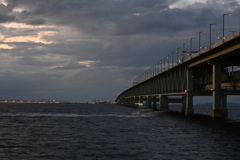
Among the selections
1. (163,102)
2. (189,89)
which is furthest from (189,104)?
(163,102)

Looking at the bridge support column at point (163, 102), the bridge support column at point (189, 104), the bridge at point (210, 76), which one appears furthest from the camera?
the bridge support column at point (163, 102)

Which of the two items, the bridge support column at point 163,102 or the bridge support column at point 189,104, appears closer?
the bridge support column at point 189,104

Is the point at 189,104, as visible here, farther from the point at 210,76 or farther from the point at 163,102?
the point at 163,102

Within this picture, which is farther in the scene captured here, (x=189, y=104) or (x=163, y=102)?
(x=163, y=102)

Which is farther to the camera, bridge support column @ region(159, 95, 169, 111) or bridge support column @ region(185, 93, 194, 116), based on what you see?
bridge support column @ region(159, 95, 169, 111)

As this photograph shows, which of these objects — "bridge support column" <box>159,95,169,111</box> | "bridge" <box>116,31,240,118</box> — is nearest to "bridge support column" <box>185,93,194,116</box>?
"bridge" <box>116,31,240,118</box>

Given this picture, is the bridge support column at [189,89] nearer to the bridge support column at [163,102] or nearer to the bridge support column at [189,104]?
the bridge support column at [189,104]

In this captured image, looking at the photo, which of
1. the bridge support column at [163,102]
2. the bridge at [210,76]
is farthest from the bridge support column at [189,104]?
the bridge support column at [163,102]

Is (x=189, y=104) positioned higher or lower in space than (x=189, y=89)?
lower

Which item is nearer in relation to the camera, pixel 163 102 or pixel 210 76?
pixel 210 76

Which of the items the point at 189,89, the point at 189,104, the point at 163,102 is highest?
the point at 189,89

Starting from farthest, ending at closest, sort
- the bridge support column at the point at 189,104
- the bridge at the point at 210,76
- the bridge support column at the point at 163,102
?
the bridge support column at the point at 163,102 → the bridge support column at the point at 189,104 → the bridge at the point at 210,76

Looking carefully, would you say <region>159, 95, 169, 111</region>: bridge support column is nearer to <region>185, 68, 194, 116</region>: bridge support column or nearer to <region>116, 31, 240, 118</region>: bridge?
<region>116, 31, 240, 118</region>: bridge

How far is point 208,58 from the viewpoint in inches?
2771
